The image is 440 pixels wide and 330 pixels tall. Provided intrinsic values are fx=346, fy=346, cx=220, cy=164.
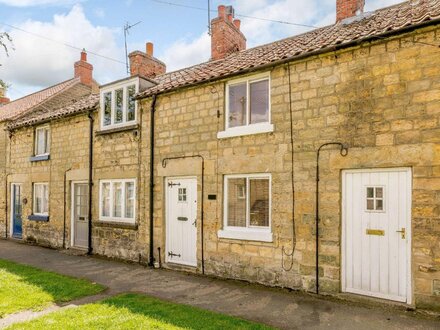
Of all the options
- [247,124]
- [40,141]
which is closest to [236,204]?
[247,124]

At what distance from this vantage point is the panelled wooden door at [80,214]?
12.3 meters

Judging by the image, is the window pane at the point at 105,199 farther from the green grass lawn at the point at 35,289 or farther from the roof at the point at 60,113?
the green grass lawn at the point at 35,289

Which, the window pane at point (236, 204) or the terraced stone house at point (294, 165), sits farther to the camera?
the window pane at point (236, 204)

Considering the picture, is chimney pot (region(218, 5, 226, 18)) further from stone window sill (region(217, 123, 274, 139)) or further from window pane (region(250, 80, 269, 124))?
stone window sill (region(217, 123, 274, 139))

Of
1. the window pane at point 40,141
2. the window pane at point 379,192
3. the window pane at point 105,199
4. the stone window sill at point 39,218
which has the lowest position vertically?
the stone window sill at point 39,218

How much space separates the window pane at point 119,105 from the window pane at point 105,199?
2217 millimetres

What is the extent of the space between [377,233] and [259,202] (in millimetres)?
2606

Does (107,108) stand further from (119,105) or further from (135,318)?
(135,318)

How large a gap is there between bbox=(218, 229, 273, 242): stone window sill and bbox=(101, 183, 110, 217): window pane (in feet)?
15.9

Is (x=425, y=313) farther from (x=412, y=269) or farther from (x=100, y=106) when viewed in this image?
(x=100, y=106)

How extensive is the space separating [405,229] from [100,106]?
983cm

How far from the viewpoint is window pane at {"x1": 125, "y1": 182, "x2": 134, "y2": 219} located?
10812 millimetres

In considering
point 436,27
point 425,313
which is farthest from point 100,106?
point 425,313

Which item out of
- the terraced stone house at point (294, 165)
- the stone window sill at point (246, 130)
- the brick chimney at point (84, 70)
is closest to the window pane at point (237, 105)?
the terraced stone house at point (294, 165)
